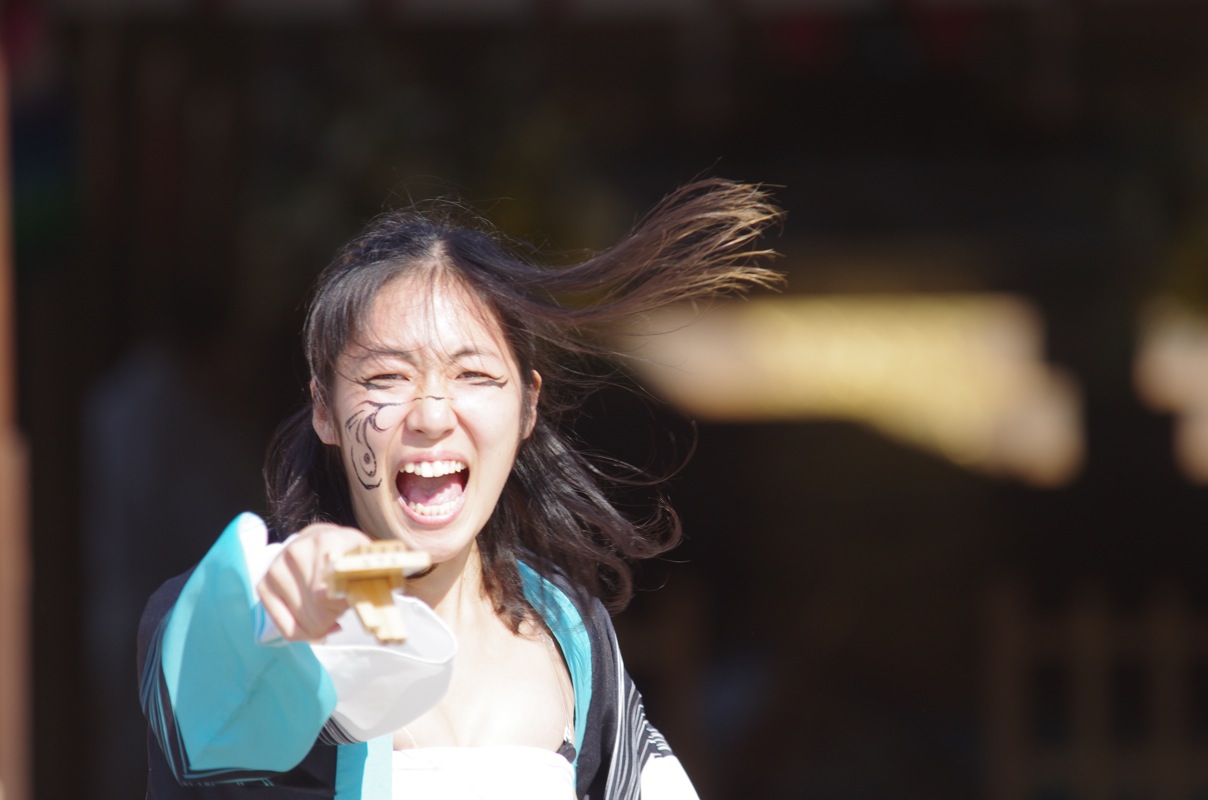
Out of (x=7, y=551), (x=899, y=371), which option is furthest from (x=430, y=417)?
(x=899, y=371)

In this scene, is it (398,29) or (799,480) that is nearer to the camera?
(398,29)

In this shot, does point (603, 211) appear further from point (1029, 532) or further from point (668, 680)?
point (1029, 532)

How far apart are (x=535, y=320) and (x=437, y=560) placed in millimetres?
205

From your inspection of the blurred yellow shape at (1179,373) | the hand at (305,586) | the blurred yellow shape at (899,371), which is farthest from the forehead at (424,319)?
the blurred yellow shape at (899,371)

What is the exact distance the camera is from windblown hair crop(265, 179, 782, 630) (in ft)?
3.58

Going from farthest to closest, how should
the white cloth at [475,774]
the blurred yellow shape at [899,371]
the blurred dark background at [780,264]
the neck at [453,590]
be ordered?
the blurred yellow shape at [899,371] < the blurred dark background at [780,264] < the neck at [453,590] < the white cloth at [475,774]

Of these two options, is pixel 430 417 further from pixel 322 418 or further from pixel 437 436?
pixel 322 418

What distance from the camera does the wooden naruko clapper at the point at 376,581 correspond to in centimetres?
80

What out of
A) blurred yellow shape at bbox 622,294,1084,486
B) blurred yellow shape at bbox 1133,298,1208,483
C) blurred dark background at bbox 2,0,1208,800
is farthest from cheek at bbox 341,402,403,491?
blurred yellow shape at bbox 622,294,1084,486

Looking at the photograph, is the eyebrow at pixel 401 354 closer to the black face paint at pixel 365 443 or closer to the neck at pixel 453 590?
the black face paint at pixel 365 443

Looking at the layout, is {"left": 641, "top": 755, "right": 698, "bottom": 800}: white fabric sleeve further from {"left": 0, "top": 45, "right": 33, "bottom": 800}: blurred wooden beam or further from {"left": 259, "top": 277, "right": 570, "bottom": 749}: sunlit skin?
{"left": 0, "top": 45, "right": 33, "bottom": 800}: blurred wooden beam

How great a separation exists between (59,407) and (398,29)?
1.10 meters

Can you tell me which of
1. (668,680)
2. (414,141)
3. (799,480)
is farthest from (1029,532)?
(414,141)

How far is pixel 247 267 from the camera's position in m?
3.18
